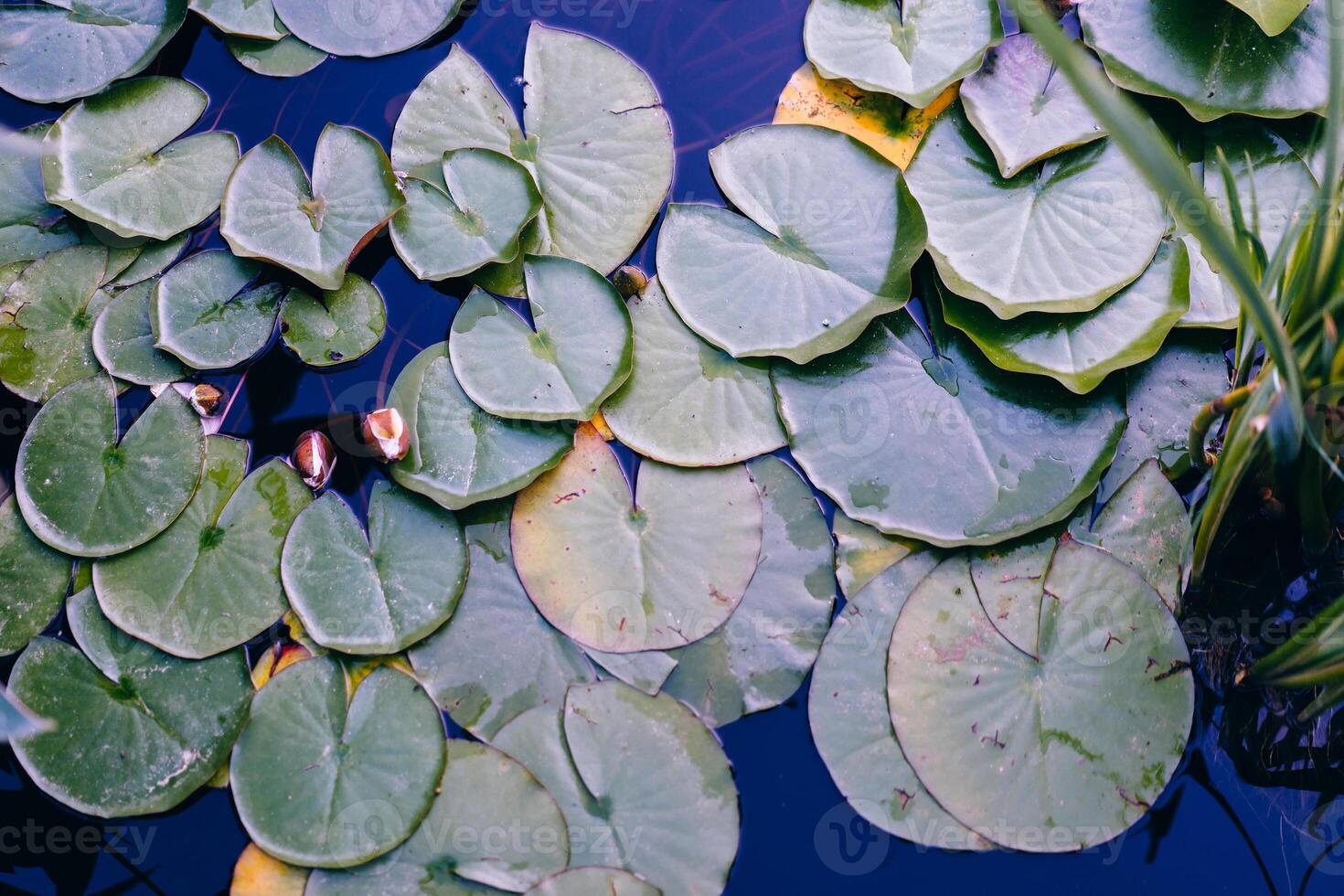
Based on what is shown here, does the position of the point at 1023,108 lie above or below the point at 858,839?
above

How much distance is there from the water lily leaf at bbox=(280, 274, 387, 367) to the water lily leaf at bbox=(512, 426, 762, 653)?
1.68 ft

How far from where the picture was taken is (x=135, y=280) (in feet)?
6.10

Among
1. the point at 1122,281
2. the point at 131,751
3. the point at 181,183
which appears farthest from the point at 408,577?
the point at 1122,281

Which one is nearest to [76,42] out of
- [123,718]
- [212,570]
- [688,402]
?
[212,570]

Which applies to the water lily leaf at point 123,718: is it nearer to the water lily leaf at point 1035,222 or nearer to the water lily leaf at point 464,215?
the water lily leaf at point 464,215

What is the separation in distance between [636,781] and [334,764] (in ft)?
1.77

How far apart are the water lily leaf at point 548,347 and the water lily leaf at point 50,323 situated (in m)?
0.81

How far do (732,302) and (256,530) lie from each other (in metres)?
1.06

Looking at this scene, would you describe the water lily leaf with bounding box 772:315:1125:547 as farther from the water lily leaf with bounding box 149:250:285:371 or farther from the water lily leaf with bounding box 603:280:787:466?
the water lily leaf with bounding box 149:250:285:371

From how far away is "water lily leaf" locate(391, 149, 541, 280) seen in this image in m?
1.79

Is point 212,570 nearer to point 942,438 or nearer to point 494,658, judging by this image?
point 494,658

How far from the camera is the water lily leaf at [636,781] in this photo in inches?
57.9

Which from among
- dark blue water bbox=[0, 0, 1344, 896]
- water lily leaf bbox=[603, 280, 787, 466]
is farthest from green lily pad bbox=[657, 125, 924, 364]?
dark blue water bbox=[0, 0, 1344, 896]

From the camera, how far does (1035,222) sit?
1760mm
